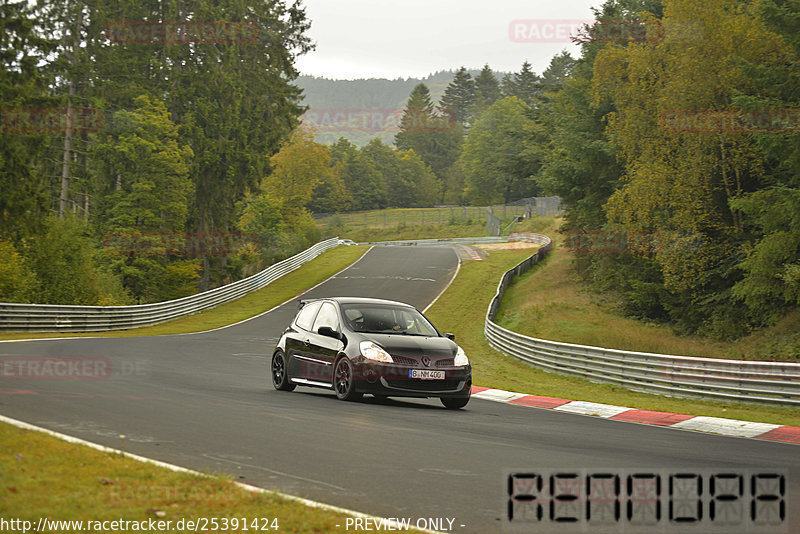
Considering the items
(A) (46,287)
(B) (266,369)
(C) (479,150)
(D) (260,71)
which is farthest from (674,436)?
(C) (479,150)

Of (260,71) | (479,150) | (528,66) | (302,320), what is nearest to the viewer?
(302,320)

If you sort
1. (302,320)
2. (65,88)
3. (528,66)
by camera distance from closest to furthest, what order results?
(302,320) → (65,88) → (528,66)

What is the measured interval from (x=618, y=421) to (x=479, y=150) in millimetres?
129635

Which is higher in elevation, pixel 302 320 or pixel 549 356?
pixel 302 320

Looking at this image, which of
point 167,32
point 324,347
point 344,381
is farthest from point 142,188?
point 344,381

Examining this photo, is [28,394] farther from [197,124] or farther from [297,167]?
[297,167]

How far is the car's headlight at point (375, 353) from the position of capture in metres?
12.8

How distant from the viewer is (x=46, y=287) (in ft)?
117

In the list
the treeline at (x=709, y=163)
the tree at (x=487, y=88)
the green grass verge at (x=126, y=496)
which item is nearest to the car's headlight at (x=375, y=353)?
the green grass verge at (x=126, y=496)

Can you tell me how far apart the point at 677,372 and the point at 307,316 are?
29.8 ft

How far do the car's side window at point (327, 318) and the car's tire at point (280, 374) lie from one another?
987 mm

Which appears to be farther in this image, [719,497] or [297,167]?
[297,167]

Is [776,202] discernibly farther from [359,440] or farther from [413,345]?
[359,440]

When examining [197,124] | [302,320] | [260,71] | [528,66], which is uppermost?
[528,66]
